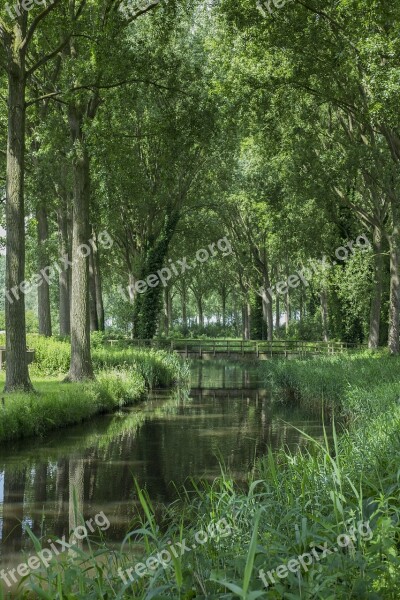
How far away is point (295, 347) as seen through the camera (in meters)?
39.2

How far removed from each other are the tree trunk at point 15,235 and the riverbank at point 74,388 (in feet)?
2.44

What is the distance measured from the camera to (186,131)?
18641mm

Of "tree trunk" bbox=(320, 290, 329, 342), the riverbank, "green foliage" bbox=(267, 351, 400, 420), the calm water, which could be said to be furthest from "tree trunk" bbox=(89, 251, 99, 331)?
"tree trunk" bbox=(320, 290, 329, 342)

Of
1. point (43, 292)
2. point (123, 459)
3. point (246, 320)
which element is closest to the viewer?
point (123, 459)

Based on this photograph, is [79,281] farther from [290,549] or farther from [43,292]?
[290,549]

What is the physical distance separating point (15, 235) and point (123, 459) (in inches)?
233

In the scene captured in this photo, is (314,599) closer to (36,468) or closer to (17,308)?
(36,468)

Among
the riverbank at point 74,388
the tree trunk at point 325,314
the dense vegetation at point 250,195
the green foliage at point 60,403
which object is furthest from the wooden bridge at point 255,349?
the green foliage at point 60,403

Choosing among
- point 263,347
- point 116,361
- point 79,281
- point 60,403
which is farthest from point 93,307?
point 60,403

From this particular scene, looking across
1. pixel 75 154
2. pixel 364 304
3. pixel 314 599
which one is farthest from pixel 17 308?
pixel 364 304

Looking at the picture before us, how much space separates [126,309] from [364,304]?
23.4m

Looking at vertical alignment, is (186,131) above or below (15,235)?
above

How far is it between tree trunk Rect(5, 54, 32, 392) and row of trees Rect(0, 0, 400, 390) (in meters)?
0.03

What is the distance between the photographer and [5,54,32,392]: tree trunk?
14633 millimetres
